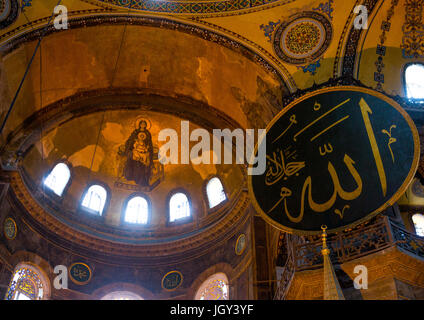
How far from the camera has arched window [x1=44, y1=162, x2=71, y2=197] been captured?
41.5ft

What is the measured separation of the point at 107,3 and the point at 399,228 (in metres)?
7.88

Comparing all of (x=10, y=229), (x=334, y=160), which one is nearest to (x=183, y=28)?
(x=334, y=160)

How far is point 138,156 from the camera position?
44.9ft

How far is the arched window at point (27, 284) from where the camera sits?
1091 cm

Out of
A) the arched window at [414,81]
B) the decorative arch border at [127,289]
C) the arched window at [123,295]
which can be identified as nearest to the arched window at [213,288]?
the decorative arch border at [127,289]

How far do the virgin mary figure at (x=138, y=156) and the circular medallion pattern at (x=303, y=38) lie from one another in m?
4.25

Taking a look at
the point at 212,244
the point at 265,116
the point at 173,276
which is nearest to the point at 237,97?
the point at 265,116

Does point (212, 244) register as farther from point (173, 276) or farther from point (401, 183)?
point (401, 183)

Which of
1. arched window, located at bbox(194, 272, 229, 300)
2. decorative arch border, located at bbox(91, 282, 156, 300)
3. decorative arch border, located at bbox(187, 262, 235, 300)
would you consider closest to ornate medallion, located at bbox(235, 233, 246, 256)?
decorative arch border, located at bbox(187, 262, 235, 300)

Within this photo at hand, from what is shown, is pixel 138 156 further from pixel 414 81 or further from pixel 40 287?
pixel 414 81

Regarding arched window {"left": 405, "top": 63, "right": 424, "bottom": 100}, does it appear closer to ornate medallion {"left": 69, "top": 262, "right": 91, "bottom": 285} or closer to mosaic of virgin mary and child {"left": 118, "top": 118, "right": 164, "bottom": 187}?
mosaic of virgin mary and child {"left": 118, "top": 118, "right": 164, "bottom": 187}

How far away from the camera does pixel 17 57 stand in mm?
10984

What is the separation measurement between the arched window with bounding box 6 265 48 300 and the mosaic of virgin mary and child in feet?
11.4

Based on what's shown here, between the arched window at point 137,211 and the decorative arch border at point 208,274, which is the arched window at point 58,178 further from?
the decorative arch border at point 208,274
